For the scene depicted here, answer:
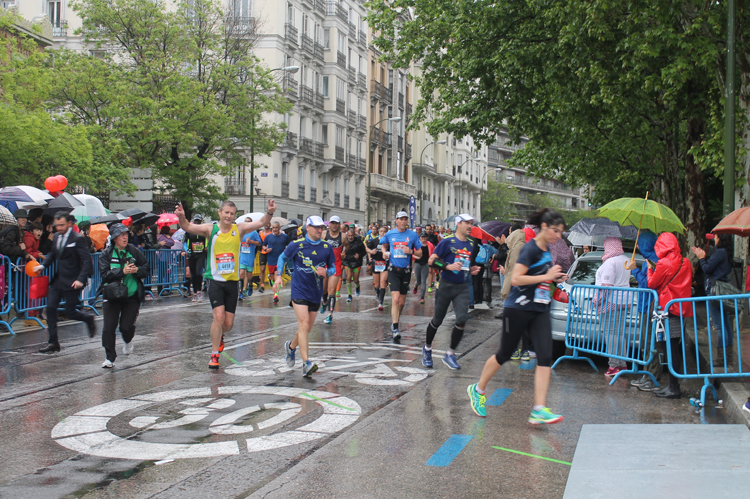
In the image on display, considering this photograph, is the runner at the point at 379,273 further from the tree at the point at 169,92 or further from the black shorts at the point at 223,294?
the tree at the point at 169,92

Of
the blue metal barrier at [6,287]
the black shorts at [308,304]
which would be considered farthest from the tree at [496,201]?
the black shorts at [308,304]

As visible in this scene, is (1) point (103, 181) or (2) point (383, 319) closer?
(2) point (383, 319)

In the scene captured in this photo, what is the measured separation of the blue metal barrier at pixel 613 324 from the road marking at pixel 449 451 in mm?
3233

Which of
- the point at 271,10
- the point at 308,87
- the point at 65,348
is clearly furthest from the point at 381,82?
the point at 65,348

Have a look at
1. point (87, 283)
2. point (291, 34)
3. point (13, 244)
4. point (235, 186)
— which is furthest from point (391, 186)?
point (13, 244)

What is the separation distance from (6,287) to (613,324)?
350 inches

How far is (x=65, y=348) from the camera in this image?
10062 millimetres

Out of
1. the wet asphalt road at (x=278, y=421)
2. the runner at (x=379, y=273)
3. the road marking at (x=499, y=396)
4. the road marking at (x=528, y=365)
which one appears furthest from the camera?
the runner at (x=379, y=273)

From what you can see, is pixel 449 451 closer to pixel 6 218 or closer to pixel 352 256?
pixel 6 218

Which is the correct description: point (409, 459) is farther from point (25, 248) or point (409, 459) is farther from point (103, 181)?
point (103, 181)

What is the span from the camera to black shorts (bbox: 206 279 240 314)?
859 centimetres

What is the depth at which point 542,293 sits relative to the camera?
6398mm

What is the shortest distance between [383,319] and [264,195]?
2979 centimetres

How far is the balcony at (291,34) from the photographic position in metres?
44.6
